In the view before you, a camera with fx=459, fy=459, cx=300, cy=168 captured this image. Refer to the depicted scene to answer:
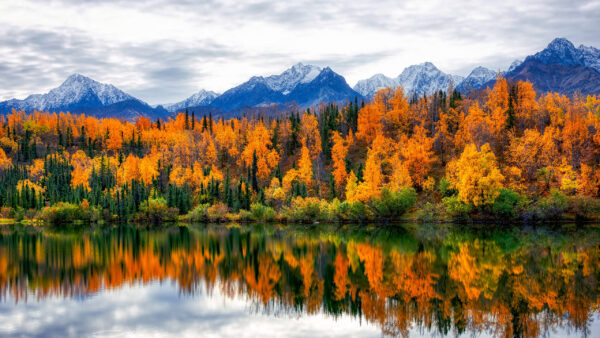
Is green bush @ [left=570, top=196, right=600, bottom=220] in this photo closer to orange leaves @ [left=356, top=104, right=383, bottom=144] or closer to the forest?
the forest

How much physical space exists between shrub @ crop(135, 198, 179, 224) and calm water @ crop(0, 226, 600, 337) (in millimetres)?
54118

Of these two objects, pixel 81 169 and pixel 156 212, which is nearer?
pixel 156 212

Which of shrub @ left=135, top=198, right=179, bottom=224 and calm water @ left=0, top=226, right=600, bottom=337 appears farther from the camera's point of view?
shrub @ left=135, top=198, right=179, bottom=224

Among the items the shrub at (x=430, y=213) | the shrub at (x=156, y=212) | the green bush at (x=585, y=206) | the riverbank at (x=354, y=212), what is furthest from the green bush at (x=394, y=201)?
the shrub at (x=156, y=212)

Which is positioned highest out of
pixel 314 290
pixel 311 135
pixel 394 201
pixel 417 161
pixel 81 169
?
pixel 311 135

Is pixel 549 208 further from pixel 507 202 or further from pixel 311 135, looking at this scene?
pixel 311 135

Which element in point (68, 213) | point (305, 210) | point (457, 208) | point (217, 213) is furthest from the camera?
point (68, 213)

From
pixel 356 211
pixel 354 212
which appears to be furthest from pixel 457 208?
pixel 354 212

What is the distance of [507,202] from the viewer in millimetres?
73938

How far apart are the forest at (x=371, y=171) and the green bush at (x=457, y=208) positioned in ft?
0.87

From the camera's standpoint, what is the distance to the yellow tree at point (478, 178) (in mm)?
72625

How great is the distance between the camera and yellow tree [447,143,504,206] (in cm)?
7262

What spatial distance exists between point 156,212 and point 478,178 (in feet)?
229

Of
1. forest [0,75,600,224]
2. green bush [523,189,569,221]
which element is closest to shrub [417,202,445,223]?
forest [0,75,600,224]
